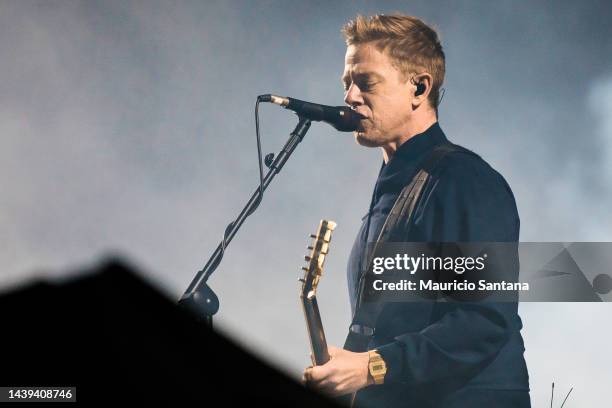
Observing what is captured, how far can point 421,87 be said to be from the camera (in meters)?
3.29

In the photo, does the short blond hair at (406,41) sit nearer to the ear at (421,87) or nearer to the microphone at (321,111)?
the ear at (421,87)

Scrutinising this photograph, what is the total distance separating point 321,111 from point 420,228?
2.15 ft

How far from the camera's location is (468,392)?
2.66 meters

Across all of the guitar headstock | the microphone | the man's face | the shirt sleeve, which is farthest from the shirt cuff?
the man's face

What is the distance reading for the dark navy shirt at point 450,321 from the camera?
264 cm

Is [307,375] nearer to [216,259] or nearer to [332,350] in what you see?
[332,350]

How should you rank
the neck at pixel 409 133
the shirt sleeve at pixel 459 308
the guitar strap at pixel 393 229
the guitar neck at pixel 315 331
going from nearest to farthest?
1. the shirt sleeve at pixel 459 308
2. the guitar neck at pixel 315 331
3. the guitar strap at pixel 393 229
4. the neck at pixel 409 133

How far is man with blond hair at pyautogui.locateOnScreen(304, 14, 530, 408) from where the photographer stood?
2643 millimetres

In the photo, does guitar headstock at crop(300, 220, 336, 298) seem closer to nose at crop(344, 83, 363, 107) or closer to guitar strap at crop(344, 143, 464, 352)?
guitar strap at crop(344, 143, 464, 352)

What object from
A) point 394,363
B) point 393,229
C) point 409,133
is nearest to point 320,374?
point 394,363

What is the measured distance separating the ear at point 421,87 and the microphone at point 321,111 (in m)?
0.56

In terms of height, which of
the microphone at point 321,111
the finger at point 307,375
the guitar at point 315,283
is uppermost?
the microphone at point 321,111

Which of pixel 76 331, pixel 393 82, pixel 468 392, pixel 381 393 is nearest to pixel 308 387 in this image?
pixel 381 393

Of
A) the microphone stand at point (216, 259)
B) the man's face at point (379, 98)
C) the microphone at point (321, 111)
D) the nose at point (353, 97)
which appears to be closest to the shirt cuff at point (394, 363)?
the microphone stand at point (216, 259)
